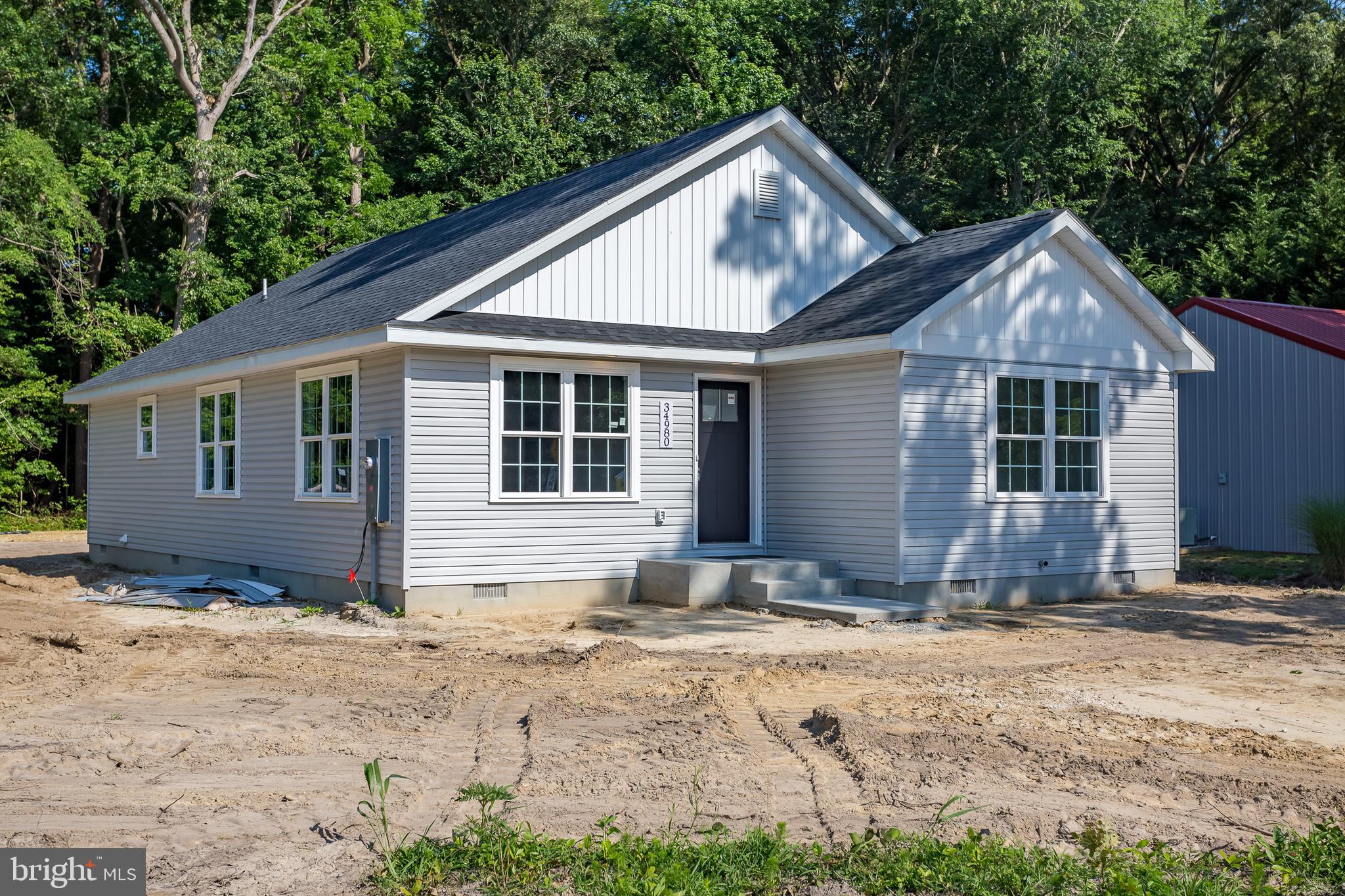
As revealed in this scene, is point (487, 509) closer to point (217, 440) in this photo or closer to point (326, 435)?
point (326, 435)

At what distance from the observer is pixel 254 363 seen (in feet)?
51.0

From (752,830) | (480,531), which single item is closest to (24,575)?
(480,531)

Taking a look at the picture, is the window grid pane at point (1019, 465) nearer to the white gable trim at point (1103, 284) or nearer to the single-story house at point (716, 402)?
the single-story house at point (716, 402)

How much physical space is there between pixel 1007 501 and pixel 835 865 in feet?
34.1

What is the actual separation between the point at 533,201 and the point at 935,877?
14.5 metres

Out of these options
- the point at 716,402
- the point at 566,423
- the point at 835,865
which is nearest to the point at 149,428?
the point at 566,423

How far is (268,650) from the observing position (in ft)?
35.5

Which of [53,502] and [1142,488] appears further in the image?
[53,502]

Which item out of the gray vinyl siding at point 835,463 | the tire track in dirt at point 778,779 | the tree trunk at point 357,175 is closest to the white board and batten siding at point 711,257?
the gray vinyl siding at point 835,463

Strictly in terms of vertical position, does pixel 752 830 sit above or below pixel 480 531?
below

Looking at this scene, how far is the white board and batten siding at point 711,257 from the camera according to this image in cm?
1448

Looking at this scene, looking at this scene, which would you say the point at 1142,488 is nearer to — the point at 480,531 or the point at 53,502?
the point at 480,531

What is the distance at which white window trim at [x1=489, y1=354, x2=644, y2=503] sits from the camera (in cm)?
1358

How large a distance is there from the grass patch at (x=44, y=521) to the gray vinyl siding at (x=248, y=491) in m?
9.59
